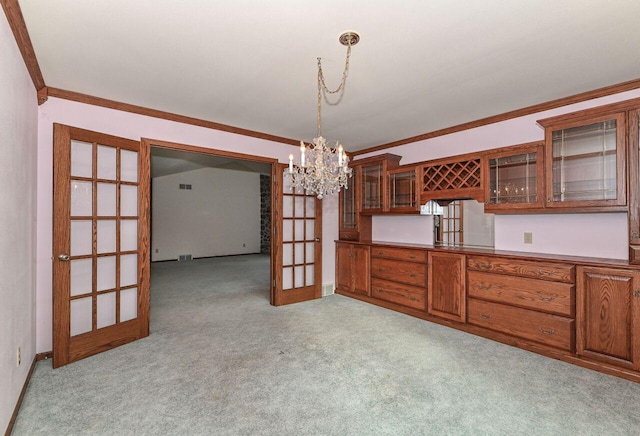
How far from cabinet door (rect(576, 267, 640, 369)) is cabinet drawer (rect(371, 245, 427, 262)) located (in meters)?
1.56

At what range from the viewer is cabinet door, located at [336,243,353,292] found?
4.88 m

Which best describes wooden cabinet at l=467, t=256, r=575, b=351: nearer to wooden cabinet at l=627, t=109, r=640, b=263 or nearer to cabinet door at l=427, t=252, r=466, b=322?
cabinet door at l=427, t=252, r=466, b=322

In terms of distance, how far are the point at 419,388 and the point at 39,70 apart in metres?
3.82

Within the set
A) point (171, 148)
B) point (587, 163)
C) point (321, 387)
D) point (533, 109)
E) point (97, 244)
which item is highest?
point (533, 109)

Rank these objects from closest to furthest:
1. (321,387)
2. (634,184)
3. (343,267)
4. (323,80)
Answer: (321,387), (634,184), (323,80), (343,267)

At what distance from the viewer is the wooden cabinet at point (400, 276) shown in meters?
3.87

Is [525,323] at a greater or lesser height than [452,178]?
lesser

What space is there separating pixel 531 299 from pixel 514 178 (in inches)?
47.9

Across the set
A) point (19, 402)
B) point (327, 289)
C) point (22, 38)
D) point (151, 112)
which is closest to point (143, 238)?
point (151, 112)

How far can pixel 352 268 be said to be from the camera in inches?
189

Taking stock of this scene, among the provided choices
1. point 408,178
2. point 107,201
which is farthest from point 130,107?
point 408,178

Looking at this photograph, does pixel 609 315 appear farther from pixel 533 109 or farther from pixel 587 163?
pixel 533 109

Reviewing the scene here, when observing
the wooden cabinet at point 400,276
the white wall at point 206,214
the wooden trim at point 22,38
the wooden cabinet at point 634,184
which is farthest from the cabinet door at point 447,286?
the white wall at point 206,214

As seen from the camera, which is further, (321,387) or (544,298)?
(544,298)
